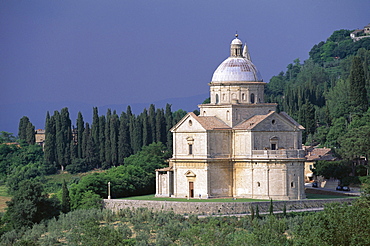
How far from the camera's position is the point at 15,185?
8281cm

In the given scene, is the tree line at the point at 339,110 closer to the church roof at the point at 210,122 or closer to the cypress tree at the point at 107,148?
the church roof at the point at 210,122

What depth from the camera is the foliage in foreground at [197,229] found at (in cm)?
4622

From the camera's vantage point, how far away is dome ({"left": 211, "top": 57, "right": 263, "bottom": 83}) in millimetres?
68812

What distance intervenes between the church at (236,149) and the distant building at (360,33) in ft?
325

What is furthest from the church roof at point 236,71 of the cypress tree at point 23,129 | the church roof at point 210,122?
the cypress tree at point 23,129

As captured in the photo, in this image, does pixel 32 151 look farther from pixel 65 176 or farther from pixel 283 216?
pixel 283 216

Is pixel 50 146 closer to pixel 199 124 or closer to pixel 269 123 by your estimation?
pixel 199 124

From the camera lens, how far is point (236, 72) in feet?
226

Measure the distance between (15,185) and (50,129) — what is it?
50.7 ft

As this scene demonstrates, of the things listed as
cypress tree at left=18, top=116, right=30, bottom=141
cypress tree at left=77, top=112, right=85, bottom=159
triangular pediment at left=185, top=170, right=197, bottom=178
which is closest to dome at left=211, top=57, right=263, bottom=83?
triangular pediment at left=185, top=170, right=197, bottom=178

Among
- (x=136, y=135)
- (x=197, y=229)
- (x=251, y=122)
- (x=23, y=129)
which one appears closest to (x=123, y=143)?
(x=136, y=135)

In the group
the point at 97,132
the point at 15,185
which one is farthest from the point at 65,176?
the point at 15,185

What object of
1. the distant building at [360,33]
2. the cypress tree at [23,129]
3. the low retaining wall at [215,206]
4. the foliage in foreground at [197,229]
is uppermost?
the distant building at [360,33]

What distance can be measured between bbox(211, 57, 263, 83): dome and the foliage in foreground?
11.7 metres
